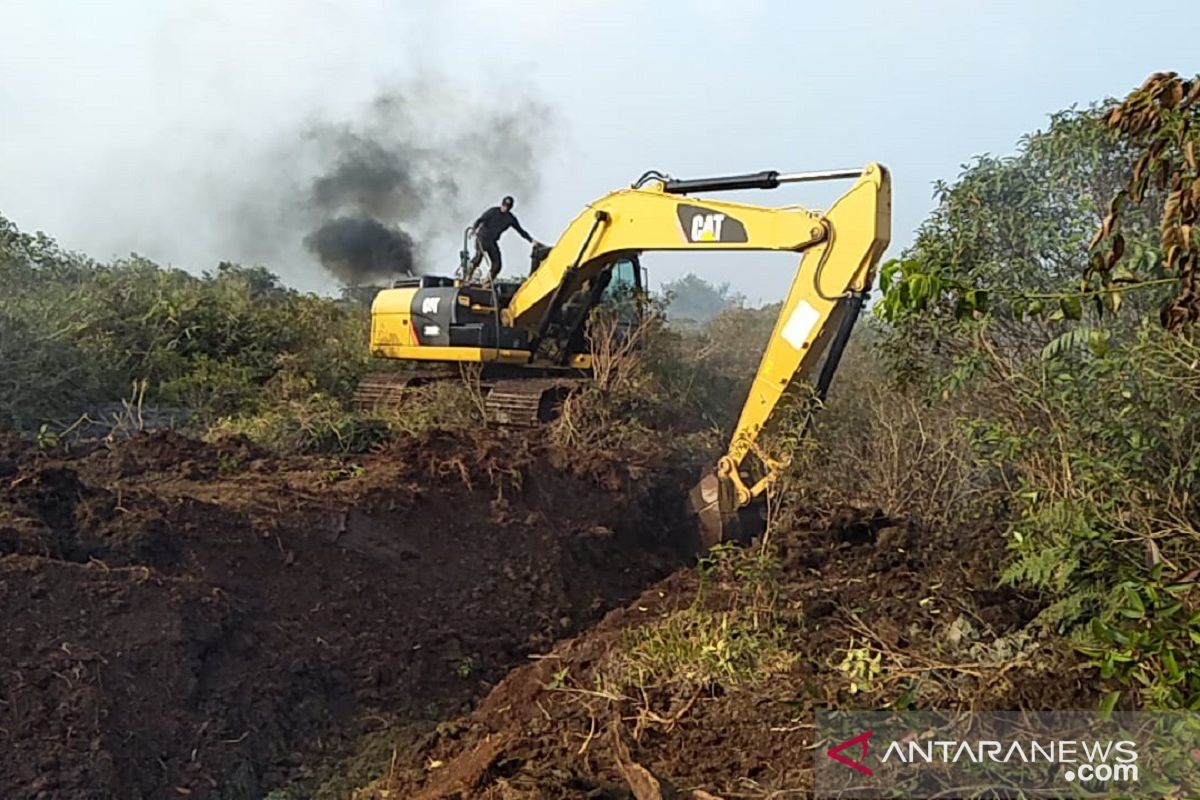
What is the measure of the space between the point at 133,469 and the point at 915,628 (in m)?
5.64

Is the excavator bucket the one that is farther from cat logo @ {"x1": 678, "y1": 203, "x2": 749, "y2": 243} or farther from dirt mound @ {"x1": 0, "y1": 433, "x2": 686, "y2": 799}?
cat logo @ {"x1": 678, "y1": 203, "x2": 749, "y2": 243}

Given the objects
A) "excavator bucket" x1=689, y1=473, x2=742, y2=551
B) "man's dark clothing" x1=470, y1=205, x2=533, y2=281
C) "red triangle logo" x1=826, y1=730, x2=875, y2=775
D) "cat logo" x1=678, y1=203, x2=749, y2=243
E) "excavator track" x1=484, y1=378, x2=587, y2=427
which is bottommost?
"red triangle logo" x1=826, y1=730, x2=875, y2=775

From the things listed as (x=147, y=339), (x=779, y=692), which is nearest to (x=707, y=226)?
(x=779, y=692)

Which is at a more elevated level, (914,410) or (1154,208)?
(1154,208)

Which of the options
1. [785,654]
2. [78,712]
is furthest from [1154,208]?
[78,712]

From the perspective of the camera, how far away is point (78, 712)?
15.4 feet

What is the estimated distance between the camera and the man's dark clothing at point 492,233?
38.6 ft

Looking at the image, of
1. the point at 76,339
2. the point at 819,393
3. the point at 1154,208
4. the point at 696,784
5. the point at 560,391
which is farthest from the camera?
the point at 76,339

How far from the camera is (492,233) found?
11859 mm

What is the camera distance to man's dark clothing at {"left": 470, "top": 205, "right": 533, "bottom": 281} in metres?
11.8

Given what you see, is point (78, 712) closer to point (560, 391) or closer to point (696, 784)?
point (696, 784)

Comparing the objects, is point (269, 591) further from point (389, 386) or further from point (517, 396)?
point (389, 386)

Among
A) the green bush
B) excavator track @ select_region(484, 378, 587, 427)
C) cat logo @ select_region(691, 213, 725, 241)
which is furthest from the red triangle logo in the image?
A: the green bush

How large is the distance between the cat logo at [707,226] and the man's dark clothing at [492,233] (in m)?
3.22
